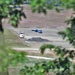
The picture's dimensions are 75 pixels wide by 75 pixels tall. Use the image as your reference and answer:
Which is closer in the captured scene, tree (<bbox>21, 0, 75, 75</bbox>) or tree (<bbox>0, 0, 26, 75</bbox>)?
tree (<bbox>0, 0, 26, 75</bbox>)

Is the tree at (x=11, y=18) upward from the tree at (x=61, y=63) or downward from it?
upward

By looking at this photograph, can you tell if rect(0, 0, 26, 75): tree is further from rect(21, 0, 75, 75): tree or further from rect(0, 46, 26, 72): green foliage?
rect(21, 0, 75, 75): tree

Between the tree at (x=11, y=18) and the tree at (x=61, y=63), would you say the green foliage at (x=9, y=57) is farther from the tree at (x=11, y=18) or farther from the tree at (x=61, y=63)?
A: the tree at (x=61, y=63)

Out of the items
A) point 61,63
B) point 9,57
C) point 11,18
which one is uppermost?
point 11,18

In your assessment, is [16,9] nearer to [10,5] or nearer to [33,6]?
[10,5]

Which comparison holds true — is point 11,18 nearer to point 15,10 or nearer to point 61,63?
point 15,10

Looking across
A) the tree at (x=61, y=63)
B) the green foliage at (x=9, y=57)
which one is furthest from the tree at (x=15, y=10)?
the tree at (x=61, y=63)

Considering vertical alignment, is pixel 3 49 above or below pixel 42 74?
above

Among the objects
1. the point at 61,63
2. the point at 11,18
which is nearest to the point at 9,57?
the point at 11,18

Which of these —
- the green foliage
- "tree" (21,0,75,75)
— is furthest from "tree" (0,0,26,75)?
"tree" (21,0,75,75)

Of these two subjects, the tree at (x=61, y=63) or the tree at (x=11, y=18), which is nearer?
the tree at (x=11, y=18)

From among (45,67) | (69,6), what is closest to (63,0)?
(69,6)
